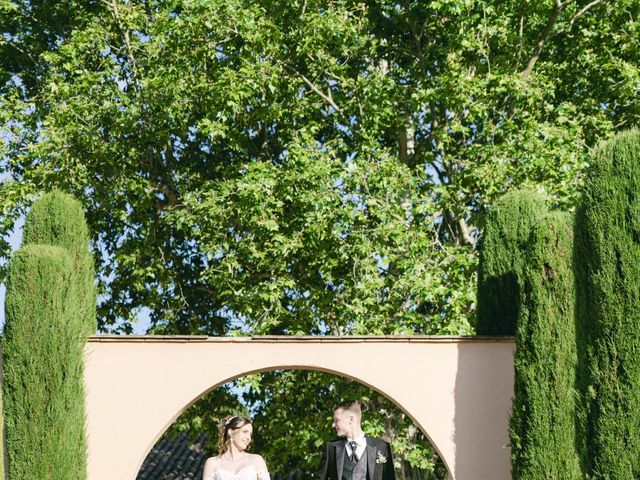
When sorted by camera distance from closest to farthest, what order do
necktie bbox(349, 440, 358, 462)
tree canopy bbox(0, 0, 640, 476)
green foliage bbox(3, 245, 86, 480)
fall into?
necktie bbox(349, 440, 358, 462), green foliage bbox(3, 245, 86, 480), tree canopy bbox(0, 0, 640, 476)

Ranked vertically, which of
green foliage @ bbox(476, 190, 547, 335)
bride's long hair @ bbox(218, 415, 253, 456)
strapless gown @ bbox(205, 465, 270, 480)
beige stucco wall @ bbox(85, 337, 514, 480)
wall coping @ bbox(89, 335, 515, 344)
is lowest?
strapless gown @ bbox(205, 465, 270, 480)

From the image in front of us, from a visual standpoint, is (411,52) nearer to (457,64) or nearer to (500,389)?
(457,64)

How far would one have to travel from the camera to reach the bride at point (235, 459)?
8.78m

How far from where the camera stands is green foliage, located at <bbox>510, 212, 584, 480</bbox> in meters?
9.43

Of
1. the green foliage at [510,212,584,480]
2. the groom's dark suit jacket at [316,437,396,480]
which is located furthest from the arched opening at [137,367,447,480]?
the groom's dark suit jacket at [316,437,396,480]

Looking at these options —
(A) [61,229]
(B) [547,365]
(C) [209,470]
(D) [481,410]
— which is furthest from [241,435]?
(A) [61,229]

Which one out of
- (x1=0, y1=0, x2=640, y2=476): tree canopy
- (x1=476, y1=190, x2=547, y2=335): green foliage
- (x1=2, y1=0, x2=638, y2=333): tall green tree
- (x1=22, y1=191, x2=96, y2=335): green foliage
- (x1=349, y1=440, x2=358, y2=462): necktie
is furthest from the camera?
(x1=2, y1=0, x2=638, y2=333): tall green tree

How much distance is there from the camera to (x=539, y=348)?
9562 mm

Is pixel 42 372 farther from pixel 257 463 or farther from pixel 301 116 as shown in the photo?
pixel 301 116

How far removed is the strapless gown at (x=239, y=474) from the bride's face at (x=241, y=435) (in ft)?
0.70

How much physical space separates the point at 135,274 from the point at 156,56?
3793mm

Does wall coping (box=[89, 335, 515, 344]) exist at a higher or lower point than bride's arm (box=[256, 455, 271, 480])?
higher

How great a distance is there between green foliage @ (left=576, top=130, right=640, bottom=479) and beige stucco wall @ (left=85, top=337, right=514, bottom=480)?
4.52 ft

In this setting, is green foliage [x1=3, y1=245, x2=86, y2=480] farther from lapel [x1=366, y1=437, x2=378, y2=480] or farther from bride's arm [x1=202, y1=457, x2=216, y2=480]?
lapel [x1=366, y1=437, x2=378, y2=480]
